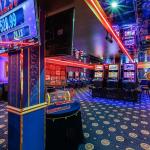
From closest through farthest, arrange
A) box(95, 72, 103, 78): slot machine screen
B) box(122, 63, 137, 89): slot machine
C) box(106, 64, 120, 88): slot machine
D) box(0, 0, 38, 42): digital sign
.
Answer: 1. box(0, 0, 38, 42): digital sign
2. box(122, 63, 137, 89): slot machine
3. box(106, 64, 120, 88): slot machine
4. box(95, 72, 103, 78): slot machine screen

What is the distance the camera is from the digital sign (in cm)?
150

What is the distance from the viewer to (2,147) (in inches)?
97.0

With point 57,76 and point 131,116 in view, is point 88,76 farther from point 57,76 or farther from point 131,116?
point 131,116

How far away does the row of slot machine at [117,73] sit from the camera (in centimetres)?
701

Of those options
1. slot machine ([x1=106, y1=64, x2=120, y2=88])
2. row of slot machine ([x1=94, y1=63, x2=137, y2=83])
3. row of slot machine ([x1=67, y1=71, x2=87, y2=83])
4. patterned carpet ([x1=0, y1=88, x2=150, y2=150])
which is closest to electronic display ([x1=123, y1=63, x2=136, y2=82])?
row of slot machine ([x1=94, y1=63, x2=137, y2=83])

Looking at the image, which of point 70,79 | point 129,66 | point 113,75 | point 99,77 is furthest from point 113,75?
point 70,79

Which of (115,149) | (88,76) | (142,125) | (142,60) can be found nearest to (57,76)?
(88,76)

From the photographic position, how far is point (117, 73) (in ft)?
24.1

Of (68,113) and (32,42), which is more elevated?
(32,42)

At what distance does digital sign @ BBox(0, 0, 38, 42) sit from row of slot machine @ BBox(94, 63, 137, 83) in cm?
629

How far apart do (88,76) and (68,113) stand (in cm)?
1514

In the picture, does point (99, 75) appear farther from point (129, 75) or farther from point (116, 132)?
point (116, 132)

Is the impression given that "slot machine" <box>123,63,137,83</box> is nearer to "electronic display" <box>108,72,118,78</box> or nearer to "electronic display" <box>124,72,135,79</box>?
"electronic display" <box>124,72,135,79</box>

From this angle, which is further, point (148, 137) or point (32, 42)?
point (148, 137)
